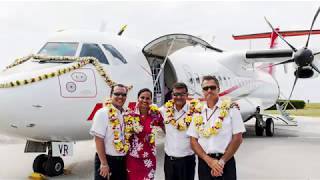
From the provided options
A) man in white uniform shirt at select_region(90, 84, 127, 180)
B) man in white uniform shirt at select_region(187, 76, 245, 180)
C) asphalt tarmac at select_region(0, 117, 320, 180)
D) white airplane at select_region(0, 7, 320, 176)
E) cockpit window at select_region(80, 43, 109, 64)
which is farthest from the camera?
asphalt tarmac at select_region(0, 117, 320, 180)

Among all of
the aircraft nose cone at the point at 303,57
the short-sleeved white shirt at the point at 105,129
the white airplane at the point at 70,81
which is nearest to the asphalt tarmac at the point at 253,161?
the white airplane at the point at 70,81

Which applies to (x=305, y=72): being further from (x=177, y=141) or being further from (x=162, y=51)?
(x=177, y=141)

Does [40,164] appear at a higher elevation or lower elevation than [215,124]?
lower

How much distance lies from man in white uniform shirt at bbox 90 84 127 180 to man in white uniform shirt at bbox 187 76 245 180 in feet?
2.65

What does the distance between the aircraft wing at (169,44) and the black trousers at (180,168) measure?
4.19 metres

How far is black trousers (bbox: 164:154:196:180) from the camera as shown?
3928 mm

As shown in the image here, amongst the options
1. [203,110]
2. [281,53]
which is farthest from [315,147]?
[203,110]

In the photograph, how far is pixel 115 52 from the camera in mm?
7191

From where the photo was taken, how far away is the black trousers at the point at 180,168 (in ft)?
12.9

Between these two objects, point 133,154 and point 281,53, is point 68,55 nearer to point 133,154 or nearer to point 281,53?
point 133,154

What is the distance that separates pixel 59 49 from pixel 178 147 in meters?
3.72

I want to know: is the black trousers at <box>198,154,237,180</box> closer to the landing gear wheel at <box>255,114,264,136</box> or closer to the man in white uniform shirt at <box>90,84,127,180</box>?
the man in white uniform shirt at <box>90,84,127,180</box>

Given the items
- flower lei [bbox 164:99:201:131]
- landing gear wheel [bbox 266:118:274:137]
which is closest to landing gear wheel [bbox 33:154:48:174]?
flower lei [bbox 164:99:201:131]

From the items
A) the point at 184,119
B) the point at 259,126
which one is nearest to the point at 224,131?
the point at 184,119
